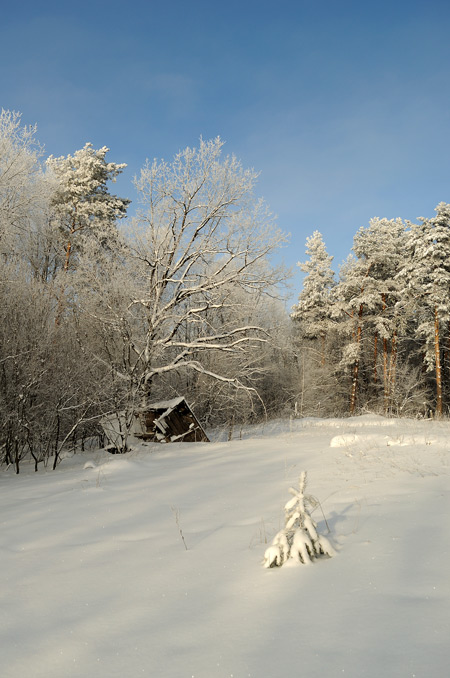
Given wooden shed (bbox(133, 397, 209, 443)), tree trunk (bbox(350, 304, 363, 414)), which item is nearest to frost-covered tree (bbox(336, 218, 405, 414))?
tree trunk (bbox(350, 304, 363, 414))

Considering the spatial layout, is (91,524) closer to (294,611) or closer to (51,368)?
(294,611)

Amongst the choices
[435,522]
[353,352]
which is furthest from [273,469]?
[353,352]

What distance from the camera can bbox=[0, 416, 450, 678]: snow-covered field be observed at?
2170 mm

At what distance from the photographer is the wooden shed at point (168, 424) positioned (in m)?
13.1

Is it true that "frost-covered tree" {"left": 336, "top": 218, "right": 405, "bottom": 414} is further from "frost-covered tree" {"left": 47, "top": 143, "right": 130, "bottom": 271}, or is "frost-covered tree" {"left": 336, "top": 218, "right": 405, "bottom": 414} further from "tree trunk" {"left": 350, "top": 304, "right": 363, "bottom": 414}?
"frost-covered tree" {"left": 47, "top": 143, "right": 130, "bottom": 271}

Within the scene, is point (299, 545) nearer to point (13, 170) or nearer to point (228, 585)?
point (228, 585)

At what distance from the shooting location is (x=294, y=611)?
2.56m

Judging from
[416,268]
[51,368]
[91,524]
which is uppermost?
[416,268]

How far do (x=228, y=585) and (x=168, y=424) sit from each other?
34.4 ft

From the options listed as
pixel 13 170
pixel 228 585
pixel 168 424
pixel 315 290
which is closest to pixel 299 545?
pixel 228 585

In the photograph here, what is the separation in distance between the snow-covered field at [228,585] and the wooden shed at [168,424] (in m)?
6.75

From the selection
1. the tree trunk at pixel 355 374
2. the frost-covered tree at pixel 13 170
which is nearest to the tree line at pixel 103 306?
the frost-covered tree at pixel 13 170

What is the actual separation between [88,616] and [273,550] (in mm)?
1281

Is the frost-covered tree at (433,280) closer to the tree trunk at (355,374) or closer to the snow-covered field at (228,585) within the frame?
the tree trunk at (355,374)
